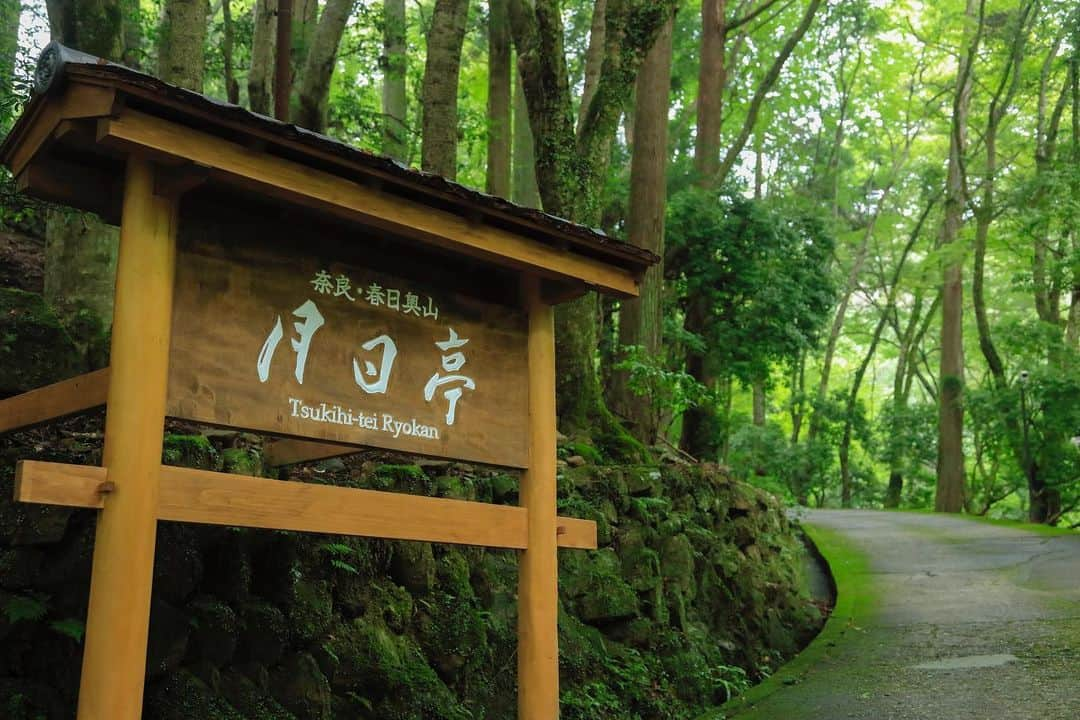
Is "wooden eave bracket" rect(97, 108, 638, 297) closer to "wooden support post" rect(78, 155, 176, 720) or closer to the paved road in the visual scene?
"wooden support post" rect(78, 155, 176, 720)

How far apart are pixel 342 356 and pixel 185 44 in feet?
16.0

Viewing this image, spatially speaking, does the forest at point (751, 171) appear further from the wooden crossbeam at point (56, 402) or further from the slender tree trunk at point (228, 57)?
the wooden crossbeam at point (56, 402)

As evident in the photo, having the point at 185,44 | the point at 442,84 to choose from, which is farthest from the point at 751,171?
the point at 185,44

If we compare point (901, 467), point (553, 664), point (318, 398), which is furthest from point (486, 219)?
point (901, 467)

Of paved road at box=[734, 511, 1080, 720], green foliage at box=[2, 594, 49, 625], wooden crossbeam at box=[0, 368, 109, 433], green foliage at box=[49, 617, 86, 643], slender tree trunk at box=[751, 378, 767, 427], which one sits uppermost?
slender tree trunk at box=[751, 378, 767, 427]

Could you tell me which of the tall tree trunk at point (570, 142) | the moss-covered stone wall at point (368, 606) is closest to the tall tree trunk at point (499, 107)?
the tall tree trunk at point (570, 142)

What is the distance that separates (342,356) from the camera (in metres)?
5.30

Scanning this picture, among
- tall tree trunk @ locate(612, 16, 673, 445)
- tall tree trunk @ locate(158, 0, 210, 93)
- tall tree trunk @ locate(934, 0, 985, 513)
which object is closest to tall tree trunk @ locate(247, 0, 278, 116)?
tall tree trunk @ locate(158, 0, 210, 93)

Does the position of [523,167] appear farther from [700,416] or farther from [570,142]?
[570,142]

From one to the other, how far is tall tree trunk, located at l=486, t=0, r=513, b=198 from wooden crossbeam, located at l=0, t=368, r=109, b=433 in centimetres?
1233

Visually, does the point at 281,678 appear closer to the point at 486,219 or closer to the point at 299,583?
the point at 299,583

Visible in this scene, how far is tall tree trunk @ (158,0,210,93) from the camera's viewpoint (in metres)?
8.80

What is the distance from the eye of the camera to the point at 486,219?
571 cm

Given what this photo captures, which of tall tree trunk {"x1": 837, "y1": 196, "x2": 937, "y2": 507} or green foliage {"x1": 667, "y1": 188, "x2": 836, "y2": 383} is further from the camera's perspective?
tall tree trunk {"x1": 837, "y1": 196, "x2": 937, "y2": 507}
